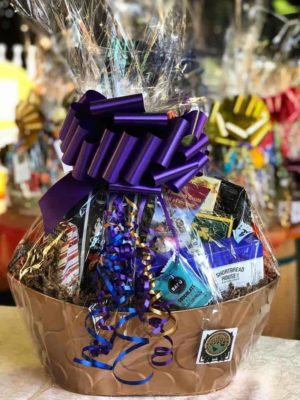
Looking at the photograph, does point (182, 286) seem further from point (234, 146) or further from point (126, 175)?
point (234, 146)

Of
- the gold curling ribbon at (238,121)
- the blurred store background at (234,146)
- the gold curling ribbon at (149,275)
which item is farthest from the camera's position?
the gold curling ribbon at (238,121)

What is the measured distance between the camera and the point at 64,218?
0.78m

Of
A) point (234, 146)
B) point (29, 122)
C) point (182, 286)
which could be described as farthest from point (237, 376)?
point (29, 122)

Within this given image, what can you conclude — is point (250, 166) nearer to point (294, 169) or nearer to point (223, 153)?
point (223, 153)

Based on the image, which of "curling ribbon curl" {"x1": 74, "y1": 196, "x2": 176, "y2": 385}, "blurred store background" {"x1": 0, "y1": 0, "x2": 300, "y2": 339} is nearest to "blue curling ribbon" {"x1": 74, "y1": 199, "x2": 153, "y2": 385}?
"curling ribbon curl" {"x1": 74, "y1": 196, "x2": 176, "y2": 385}

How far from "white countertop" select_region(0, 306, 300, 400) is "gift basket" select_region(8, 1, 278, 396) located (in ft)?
0.08

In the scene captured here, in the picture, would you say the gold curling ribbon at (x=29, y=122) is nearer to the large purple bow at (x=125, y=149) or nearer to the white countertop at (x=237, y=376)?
the white countertop at (x=237, y=376)

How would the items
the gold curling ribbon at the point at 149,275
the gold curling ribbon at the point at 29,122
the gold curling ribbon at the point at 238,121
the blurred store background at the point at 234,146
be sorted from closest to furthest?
the gold curling ribbon at the point at 149,275 → the blurred store background at the point at 234,146 → the gold curling ribbon at the point at 238,121 → the gold curling ribbon at the point at 29,122

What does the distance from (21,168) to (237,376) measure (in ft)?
4.89

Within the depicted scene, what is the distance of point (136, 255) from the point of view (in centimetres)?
72

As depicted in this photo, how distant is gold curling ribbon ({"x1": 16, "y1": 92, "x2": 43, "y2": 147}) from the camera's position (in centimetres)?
212

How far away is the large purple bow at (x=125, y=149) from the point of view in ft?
2.39

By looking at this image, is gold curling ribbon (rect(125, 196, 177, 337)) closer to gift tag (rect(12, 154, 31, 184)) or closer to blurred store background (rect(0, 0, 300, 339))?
blurred store background (rect(0, 0, 300, 339))

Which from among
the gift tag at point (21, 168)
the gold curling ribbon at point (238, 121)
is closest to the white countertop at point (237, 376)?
the gold curling ribbon at point (238, 121)
